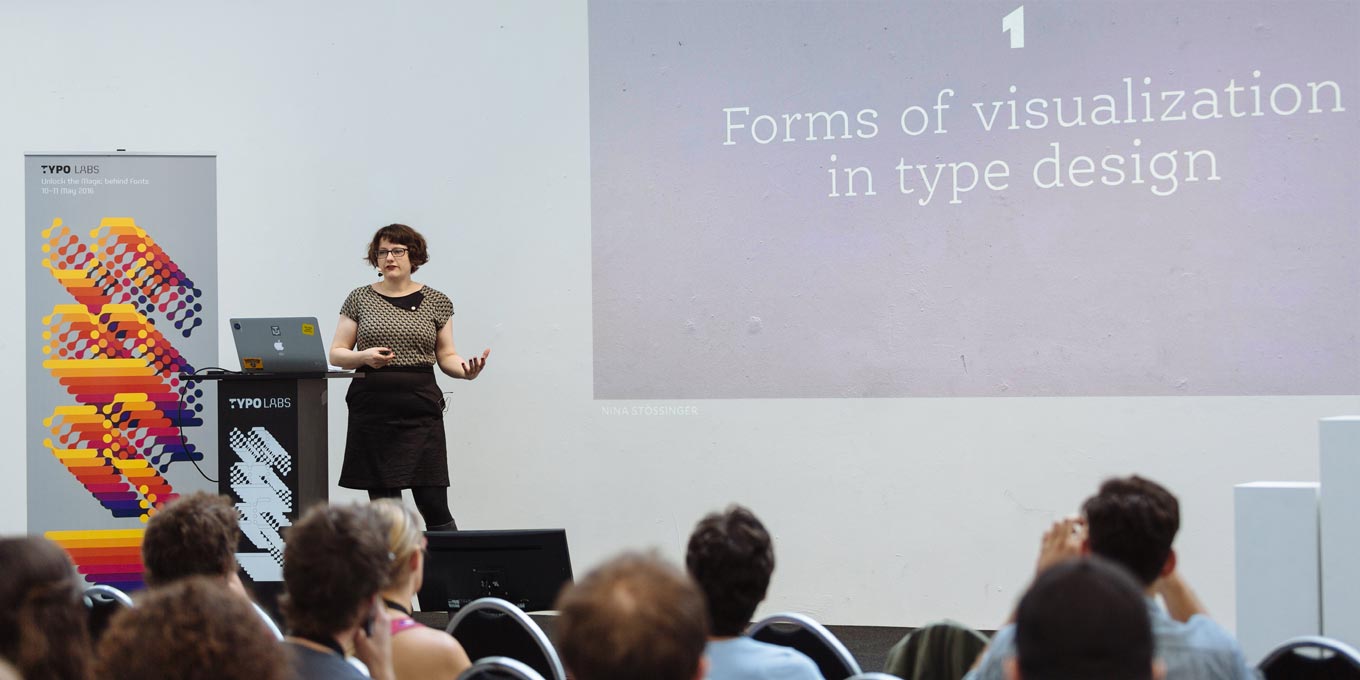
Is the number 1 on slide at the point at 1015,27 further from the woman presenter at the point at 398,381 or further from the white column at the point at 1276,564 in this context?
the woman presenter at the point at 398,381

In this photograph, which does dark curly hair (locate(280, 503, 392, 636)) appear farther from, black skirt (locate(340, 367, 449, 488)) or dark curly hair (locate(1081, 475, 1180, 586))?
black skirt (locate(340, 367, 449, 488))

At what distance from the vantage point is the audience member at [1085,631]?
1.17 meters

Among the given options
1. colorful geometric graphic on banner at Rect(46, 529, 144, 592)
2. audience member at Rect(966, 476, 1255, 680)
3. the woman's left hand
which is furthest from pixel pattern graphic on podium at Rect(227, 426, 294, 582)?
audience member at Rect(966, 476, 1255, 680)

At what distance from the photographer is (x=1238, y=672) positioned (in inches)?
71.2

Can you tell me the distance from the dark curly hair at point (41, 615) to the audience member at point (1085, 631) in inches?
44.4

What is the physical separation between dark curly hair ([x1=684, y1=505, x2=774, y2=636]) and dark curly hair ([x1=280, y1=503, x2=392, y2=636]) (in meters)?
0.52

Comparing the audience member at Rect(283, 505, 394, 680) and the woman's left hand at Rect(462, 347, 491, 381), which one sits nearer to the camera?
the audience member at Rect(283, 505, 394, 680)

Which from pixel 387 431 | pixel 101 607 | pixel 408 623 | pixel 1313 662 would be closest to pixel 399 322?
pixel 387 431

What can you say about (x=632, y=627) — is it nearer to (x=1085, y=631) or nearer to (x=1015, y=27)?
(x=1085, y=631)

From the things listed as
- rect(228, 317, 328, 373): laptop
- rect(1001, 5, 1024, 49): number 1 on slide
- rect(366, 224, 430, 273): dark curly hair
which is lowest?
rect(228, 317, 328, 373): laptop

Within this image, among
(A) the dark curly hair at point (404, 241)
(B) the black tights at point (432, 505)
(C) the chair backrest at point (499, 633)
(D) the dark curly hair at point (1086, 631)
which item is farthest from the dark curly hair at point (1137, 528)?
(A) the dark curly hair at point (404, 241)

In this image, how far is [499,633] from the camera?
254cm

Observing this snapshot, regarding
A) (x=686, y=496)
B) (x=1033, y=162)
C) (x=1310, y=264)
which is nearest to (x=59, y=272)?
(x=686, y=496)

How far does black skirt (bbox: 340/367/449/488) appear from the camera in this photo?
4.99 meters
